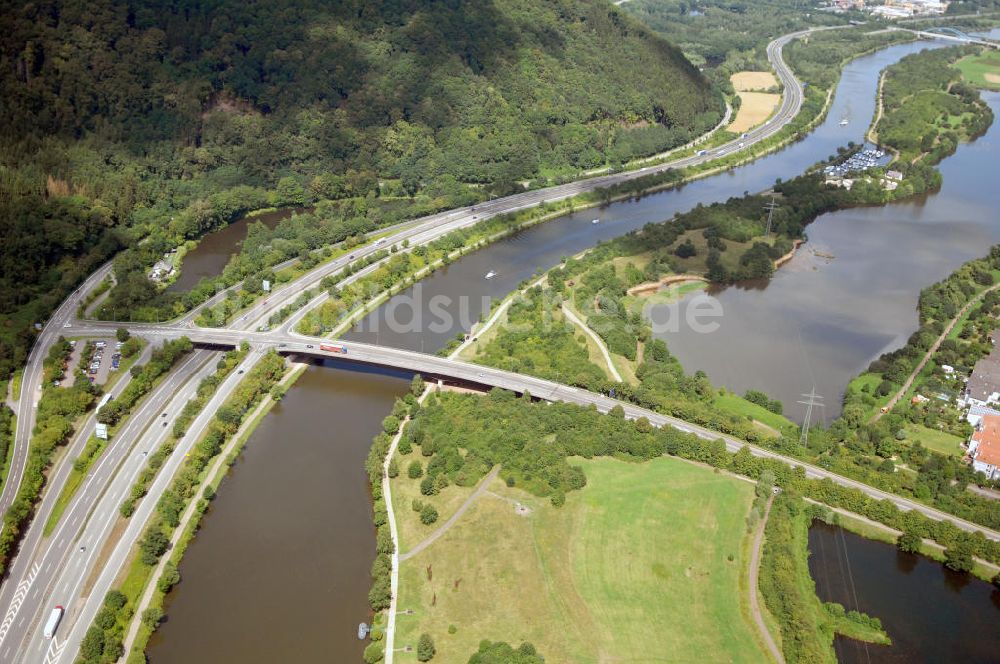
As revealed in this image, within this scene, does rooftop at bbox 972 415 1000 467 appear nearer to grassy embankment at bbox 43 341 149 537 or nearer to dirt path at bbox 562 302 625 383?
dirt path at bbox 562 302 625 383

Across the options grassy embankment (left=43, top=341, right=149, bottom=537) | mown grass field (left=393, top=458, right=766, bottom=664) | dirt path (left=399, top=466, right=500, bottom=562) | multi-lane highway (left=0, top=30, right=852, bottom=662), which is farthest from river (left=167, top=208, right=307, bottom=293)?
dirt path (left=399, top=466, right=500, bottom=562)

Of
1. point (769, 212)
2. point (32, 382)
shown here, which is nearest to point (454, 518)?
point (32, 382)

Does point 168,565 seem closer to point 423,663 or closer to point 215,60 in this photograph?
point 423,663

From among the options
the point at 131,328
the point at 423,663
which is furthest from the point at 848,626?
the point at 131,328

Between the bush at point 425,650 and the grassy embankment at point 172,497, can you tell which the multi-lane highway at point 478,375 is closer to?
the grassy embankment at point 172,497

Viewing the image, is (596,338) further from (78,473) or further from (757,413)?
(78,473)

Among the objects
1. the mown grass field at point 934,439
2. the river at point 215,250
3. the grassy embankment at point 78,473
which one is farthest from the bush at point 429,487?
the river at point 215,250
